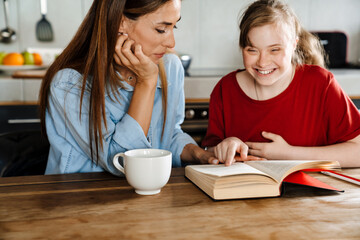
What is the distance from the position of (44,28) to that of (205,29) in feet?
3.97

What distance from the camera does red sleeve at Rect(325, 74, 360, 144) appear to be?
49.4 inches

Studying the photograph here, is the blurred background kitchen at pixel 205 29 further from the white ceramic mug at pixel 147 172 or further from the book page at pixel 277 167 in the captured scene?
the white ceramic mug at pixel 147 172

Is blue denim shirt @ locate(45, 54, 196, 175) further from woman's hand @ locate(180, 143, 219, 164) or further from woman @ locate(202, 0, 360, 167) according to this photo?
woman @ locate(202, 0, 360, 167)

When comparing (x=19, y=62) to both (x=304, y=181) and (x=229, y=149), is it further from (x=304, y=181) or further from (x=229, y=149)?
(x=304, y=181)

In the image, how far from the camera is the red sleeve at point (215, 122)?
1422 millimetres

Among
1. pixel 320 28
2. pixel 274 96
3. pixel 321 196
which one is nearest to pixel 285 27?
pixel 274 96

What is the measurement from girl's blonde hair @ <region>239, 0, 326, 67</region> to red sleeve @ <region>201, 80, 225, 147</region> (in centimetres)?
25

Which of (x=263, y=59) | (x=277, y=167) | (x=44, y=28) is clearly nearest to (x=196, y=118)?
(x=263, y=59)

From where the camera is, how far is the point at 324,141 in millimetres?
1373

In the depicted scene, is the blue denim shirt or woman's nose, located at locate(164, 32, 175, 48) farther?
woman's nose, located at locate(164, 32, 175, 48)

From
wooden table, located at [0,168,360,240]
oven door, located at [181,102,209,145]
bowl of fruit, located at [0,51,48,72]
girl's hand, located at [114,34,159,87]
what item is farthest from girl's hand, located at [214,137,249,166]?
bowl of fruit, located at [0,51,48,72]

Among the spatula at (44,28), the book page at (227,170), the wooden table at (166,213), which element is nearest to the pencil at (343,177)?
the wooden table at (166,213)

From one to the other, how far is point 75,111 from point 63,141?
0.14 m

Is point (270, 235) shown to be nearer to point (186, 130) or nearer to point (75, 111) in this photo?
point (75, 111)
